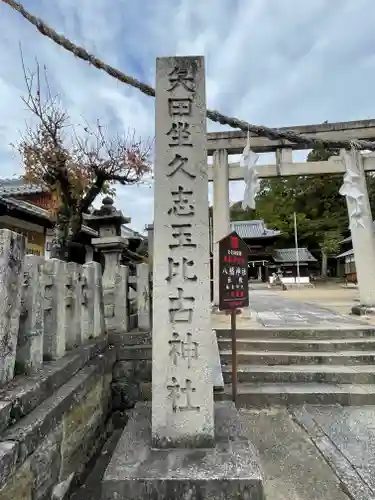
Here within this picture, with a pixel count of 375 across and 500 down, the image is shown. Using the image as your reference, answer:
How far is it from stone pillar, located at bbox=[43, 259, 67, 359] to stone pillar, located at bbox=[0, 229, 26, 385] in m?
0.63

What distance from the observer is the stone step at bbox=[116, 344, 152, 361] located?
4320mm

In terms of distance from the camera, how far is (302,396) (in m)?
3.84

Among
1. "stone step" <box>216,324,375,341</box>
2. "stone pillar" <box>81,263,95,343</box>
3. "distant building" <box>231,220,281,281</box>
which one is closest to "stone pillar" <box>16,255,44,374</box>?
"stone pillar" <box>81,263,95,343</box>

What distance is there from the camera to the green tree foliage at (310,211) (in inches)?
1330

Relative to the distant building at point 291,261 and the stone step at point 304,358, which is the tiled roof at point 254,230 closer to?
the distant building at point 291,261

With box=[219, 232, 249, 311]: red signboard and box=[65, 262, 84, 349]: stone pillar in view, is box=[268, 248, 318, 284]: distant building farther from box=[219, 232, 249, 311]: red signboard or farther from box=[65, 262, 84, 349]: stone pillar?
box=[65, 262, 84, 349]: stone pillar

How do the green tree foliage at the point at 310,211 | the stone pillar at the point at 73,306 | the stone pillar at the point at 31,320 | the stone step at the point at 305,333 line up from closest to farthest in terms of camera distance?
the stone pillar at the point at 31,320, the stone pillar at the point at 73,306, the stone step at the point at 305,333, the green tree foliage at the point at 310,211

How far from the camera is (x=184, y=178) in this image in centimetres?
253

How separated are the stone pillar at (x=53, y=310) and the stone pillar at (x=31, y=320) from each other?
0.31m

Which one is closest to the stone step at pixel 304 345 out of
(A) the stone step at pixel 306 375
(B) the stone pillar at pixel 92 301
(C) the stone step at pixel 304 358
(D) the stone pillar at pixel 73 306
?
(C) the stone step at pixel 304 358

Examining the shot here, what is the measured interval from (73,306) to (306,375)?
3.19 meters

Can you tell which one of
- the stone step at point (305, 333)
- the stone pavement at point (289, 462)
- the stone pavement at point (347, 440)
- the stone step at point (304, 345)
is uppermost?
the stone step at point (305, 333)

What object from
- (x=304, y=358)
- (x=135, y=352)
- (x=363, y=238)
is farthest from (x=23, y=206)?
(x=363, y=238)

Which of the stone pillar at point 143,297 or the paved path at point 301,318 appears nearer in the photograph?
the stone pillar at point 143,297
